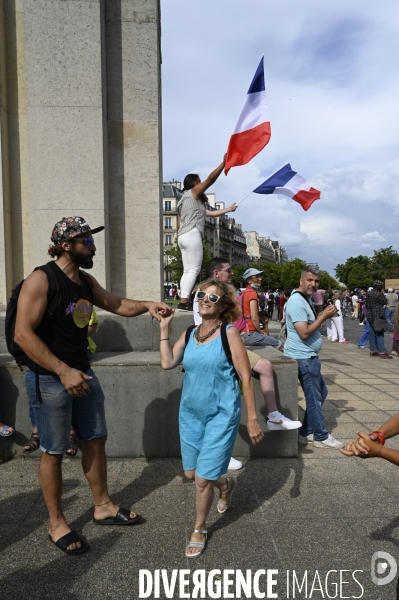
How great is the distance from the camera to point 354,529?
317 centimetres

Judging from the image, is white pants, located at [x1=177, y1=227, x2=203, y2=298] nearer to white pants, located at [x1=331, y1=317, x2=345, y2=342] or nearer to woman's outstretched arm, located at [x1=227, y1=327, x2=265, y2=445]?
woman's outstretched arm, located at [x1=227, y1=327, x2=265, y2=445]

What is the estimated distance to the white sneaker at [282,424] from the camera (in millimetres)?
4270

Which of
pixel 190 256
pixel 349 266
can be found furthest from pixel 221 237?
pixel 190 256

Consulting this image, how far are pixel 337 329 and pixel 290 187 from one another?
9.69m

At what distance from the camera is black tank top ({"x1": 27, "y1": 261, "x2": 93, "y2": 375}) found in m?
2.93

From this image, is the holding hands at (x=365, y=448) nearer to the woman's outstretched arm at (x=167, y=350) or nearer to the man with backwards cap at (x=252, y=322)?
the woman's outstretched arm at (x=167, y=350)

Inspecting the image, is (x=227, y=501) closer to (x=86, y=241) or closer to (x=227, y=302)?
(x=227, y=302)

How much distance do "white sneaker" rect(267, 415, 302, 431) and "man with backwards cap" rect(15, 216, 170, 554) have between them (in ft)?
5.20

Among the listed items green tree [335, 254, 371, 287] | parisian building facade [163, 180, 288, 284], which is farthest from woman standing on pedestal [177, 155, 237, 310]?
green tree [335, 254, 371, 287]

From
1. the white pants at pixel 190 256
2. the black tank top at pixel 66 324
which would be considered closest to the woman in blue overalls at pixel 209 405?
the black tank top at pixel 66 324

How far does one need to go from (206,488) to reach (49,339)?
1.36m

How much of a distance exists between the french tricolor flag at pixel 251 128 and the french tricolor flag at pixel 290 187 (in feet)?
4.58

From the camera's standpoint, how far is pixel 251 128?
6.16m

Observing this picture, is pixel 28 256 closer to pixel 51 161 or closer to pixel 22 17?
pixel 51 161
